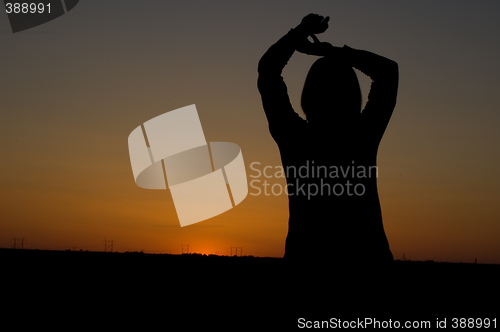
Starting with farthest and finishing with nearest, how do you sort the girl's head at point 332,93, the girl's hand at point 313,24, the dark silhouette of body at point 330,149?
the girl's hand at point 313,24
the girl's head at point 332,93
the dark silhouette of body at point 330,149

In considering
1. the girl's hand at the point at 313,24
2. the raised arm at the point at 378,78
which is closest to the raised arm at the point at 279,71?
the girl's hand at the point at 313,24

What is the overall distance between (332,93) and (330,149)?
0.90 ft

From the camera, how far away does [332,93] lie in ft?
8.40

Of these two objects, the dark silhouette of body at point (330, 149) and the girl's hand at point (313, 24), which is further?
the girl's hand at point (313, 24)

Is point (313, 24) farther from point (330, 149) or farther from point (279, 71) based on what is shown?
point (330, 149)

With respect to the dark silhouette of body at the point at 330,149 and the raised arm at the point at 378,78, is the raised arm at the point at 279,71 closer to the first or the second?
the dark silhouette of body at the point at 330,149

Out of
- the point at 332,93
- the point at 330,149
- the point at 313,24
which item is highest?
the point at 313,24

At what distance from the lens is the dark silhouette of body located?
7.77 feet

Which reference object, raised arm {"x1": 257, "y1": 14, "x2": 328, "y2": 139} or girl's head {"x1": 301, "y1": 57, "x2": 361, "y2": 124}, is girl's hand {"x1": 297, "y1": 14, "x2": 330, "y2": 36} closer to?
raised arm {"x1": 257, "y1": 14, "x2": 328, "y2": 139}

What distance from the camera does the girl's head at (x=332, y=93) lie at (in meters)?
2.55

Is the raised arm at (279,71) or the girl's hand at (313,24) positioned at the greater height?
the girl's hand at (313,24)

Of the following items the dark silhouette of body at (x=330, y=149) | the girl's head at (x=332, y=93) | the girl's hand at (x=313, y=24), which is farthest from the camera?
the girl's hand at (x=313, y=24)

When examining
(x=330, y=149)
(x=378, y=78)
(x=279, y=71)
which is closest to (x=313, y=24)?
(x=279, y=71)

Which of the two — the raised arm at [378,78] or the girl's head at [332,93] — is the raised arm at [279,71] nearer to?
the girl's head at [332,93]
